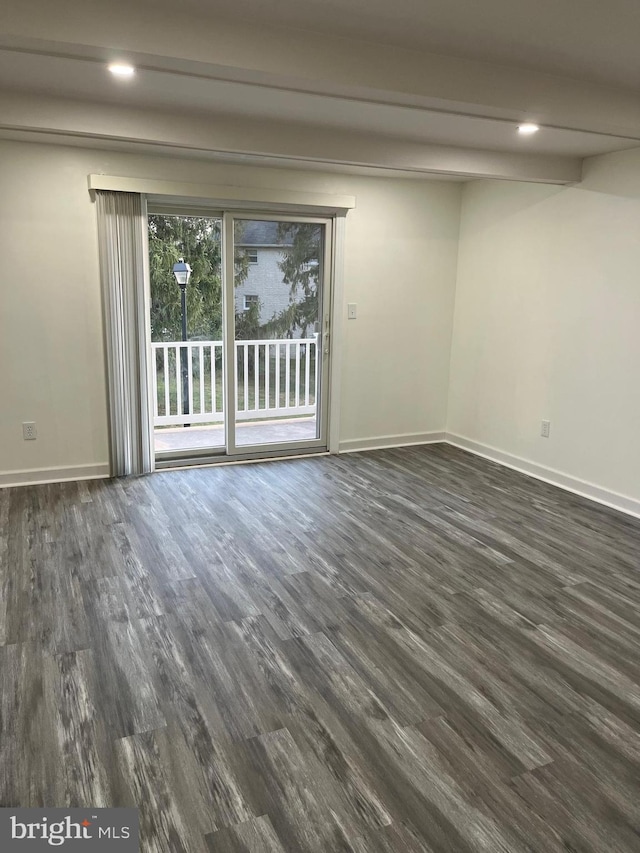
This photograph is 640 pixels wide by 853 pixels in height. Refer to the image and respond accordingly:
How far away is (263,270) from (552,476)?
2859 mm

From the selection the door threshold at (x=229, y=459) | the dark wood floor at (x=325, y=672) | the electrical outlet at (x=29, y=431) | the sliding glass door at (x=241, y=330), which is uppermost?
the sliding glass door at (x=241, y=330)

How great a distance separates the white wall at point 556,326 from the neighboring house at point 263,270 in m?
1.75

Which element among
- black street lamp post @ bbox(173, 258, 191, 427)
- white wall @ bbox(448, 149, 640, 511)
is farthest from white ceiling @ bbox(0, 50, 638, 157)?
black street lamp post @ bbox(173, 258, 191, 427)

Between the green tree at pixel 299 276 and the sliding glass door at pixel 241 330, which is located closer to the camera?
the sliding glass door at pixel 241 330

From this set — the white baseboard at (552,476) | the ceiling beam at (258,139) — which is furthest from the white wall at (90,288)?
the white baseboard at (552,476)

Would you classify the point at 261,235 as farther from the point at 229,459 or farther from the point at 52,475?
the point at 52,475

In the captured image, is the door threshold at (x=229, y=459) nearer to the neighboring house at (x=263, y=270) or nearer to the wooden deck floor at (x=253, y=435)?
the wooden deck floor at (x=253, y=435)

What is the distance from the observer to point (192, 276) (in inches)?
217

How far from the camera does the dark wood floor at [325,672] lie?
70.2 inches

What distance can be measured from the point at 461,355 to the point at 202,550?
3.36 metres

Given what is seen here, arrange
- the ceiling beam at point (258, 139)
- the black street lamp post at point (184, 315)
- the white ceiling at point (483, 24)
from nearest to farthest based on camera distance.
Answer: the white ceiling at point (483, 24), the ceiling beam at point (258, 139), the black street lamp post at point (184, 315)

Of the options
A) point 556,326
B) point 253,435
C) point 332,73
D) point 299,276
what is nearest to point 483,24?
point 332,73

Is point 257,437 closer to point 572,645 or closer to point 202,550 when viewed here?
point 202,550

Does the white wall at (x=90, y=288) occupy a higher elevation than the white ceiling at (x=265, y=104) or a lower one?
lower
